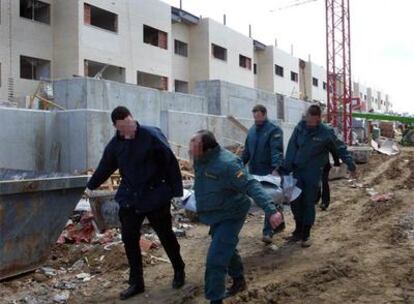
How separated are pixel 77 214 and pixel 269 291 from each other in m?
4.27

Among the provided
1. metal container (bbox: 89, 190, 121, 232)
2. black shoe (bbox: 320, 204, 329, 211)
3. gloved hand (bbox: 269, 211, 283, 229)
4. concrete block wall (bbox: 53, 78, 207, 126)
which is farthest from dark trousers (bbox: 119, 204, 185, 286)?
concrete block wall (bbox: 53, 78, 207, 126)

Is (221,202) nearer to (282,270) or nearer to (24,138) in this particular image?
(282,270)

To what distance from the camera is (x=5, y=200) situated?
5141mm

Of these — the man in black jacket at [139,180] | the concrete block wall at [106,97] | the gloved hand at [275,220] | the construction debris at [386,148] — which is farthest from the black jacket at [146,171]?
the construction debris at [386,148]

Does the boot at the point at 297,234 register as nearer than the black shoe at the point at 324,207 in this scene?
Yes

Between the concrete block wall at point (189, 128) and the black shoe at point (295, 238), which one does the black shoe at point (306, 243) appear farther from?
the concrete block wall at point (189, 128)

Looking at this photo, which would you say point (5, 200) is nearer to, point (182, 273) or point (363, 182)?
point (182, 273)

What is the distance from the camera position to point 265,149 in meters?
7.07

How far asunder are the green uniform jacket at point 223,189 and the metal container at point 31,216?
5.64ft

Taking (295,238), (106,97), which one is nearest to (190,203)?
(295,238)

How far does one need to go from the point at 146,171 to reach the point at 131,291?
Answer: 3.70ft

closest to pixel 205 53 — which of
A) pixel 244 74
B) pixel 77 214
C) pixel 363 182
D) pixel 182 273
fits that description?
pixel 244 74

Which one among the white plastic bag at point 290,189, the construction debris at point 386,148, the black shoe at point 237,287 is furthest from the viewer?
the construction debris at point 386,148

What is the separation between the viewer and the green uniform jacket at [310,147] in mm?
7078
